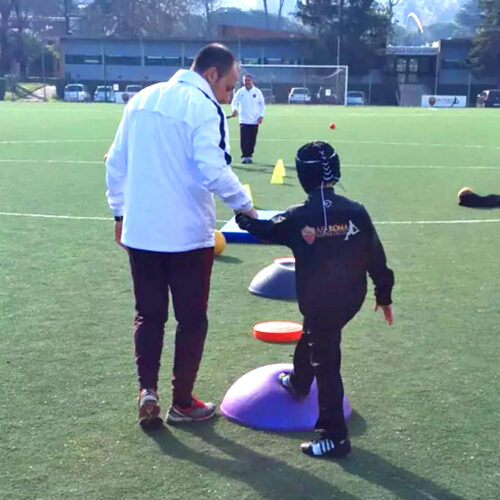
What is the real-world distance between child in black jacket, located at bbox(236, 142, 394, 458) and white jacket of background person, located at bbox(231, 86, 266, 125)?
548 inches

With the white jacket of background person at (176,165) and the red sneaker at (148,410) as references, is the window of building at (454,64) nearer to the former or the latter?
the white jacket of background person at (176,165)

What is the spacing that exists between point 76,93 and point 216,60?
6444cm

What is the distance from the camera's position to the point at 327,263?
3.88m

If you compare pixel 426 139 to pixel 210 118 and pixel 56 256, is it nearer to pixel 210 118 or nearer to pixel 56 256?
pixel 56 256

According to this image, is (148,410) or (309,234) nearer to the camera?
(309,234)

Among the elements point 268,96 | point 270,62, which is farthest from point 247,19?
point 268,96

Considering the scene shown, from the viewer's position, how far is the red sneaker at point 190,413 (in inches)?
174

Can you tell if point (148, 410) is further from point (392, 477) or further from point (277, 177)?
point (277, 177)

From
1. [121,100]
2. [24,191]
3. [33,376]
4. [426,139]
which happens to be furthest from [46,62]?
[33,376]

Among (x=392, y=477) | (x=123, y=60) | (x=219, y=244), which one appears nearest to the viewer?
(x=392, y=477)

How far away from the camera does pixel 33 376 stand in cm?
503

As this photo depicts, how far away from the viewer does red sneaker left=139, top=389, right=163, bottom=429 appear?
4.28 m

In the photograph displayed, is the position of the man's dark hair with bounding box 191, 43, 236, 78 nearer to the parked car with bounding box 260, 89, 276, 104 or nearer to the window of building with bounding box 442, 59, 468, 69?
the parked car with bounding box 260, 89, 276, 104

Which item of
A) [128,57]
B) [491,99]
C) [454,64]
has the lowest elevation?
[491,99]
